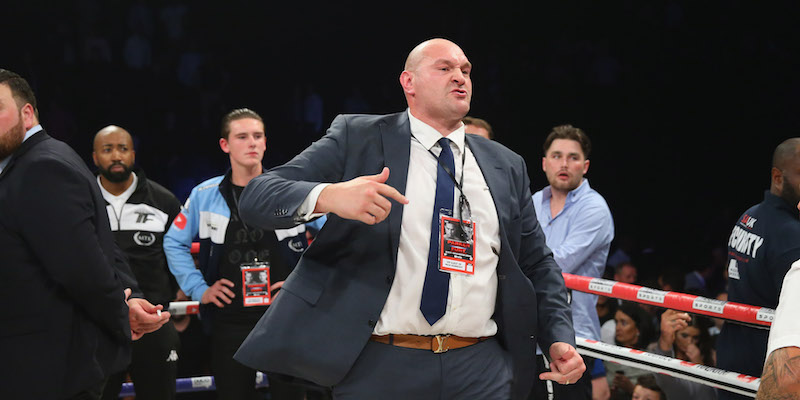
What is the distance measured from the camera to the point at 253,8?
7.51 m

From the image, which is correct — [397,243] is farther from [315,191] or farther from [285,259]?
[285,259]

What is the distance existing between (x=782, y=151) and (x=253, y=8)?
5.87 meters

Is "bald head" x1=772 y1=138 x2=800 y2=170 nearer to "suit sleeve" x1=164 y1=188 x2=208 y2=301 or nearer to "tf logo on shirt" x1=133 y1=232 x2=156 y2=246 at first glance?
"suit sleeve" x1=164 y1=188 x2=208 y2=301

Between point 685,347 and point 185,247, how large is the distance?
2.49m

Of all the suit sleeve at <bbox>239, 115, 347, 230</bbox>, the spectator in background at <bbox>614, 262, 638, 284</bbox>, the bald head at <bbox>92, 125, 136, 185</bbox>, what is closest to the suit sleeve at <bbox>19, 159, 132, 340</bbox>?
the suit sleeve at <bbox>239, 115, 347, 230</bbox>

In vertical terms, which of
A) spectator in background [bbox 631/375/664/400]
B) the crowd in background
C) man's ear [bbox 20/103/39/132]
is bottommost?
spectator in background [bbox 631/375/664/400]

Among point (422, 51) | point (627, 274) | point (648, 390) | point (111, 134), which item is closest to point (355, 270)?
point (422, 51)

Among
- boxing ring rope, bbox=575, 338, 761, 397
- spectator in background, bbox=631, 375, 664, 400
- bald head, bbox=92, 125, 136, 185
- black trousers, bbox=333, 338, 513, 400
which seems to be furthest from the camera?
bald head, bbox=92, 125, 136, 185

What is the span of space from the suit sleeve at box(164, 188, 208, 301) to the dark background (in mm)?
3437

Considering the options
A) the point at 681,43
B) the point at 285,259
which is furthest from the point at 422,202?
the point at 681,43

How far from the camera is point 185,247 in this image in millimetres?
3271

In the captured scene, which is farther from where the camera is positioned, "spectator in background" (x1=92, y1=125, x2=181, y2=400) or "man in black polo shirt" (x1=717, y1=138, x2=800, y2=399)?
"spectator in background" (x1=92, y1=125, x2=181, y2=400)

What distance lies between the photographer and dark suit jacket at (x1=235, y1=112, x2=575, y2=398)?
1.67m

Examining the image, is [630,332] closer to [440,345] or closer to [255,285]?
[255,285]
